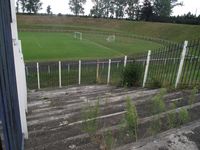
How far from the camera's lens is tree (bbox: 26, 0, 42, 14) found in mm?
63812

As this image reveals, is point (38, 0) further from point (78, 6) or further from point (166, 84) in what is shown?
point (166, 84)

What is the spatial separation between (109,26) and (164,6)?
2123 cm

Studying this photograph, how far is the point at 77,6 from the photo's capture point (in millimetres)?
72125

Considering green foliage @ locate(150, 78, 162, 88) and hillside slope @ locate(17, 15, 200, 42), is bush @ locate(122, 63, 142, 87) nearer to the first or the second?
green foliage @ locate(150, 78, 162, 88)

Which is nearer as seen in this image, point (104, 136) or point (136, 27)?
point (104, 136)

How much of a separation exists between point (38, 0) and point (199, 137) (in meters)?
70.2

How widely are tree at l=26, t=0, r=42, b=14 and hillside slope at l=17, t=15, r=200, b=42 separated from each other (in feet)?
41.6

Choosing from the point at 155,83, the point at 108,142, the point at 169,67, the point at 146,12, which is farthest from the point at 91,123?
the point at 146,12

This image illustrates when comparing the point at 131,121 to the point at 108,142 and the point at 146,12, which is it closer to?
the point at 108,142

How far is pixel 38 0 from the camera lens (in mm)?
65062

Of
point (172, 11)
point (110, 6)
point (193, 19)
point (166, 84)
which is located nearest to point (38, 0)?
point (110, 6)

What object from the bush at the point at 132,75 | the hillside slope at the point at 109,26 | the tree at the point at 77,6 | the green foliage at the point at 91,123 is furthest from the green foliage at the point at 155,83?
the tree at the point at 77,6

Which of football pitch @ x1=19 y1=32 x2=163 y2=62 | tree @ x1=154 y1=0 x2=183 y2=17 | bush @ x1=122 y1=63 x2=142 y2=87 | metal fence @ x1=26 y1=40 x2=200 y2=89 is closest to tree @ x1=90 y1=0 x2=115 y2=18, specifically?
tree @ x1=154 y1=0 x2=183 y2=17

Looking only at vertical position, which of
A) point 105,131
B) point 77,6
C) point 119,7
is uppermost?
point 119,7
